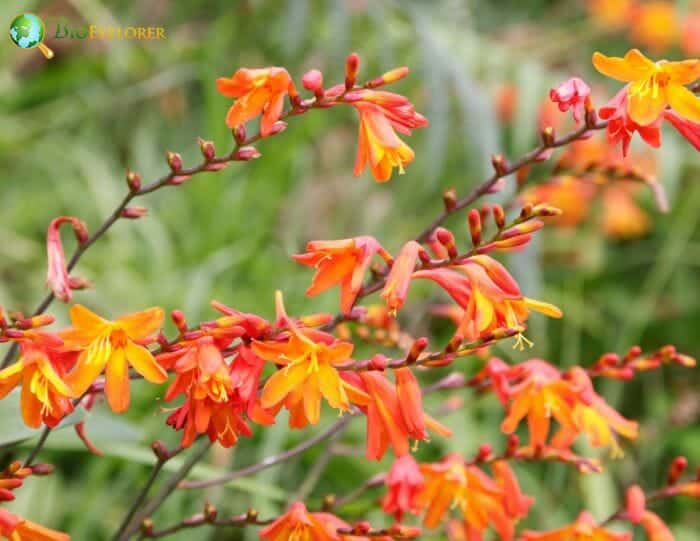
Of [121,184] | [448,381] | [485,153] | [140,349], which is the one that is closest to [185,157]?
[121,184]

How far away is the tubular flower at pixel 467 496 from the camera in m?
0.72

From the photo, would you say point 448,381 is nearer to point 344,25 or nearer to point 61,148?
point 344,25

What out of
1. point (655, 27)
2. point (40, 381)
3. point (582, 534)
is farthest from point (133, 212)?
point (655, 27)

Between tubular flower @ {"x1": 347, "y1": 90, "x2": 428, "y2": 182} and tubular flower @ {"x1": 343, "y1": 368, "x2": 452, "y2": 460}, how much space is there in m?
0.11

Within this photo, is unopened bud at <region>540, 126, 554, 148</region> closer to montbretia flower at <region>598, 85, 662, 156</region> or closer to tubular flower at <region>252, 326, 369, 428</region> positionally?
montbretia flower at <region>598, 85, 662, 156</region>

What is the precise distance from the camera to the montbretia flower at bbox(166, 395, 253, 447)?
1.79 feet

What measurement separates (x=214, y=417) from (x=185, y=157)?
1.54m

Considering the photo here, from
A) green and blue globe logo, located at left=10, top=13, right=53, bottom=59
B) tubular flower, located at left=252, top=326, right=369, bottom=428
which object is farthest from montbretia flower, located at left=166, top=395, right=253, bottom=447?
green and blue globe logo, located at left=10, top=13, right=53, bottom=59

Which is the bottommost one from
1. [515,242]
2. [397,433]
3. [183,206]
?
[183,206]

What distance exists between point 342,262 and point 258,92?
11cm

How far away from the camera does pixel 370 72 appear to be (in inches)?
75.1

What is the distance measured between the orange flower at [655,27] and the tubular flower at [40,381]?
2.03m

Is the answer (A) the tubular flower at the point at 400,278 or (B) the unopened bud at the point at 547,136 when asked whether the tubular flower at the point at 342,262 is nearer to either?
(A) the tubular flower at the point at 400,278

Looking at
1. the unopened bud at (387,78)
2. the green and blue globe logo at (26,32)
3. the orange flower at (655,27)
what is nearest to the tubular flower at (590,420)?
the unopened bud at (387,78)
